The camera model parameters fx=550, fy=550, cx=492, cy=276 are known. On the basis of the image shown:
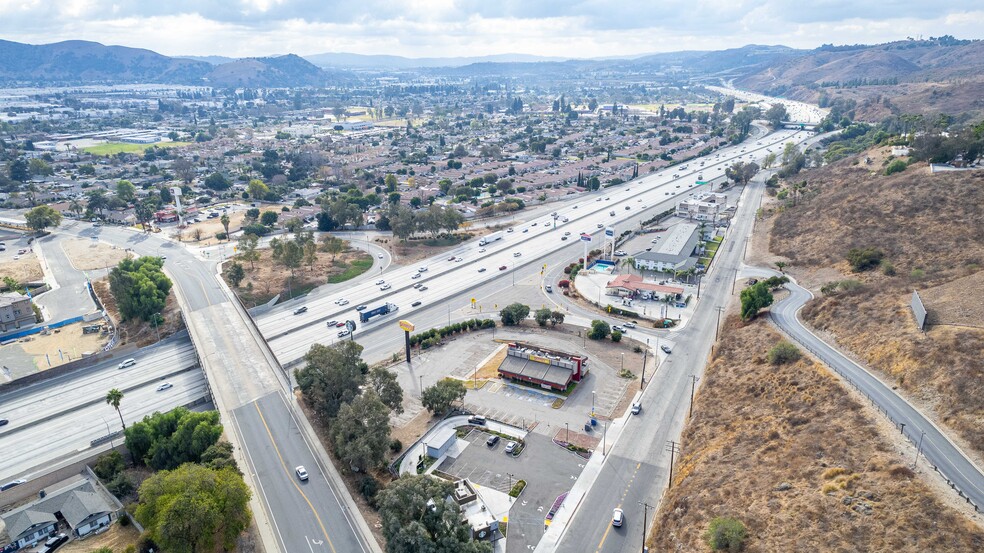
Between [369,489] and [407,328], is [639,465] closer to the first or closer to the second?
[369,489]

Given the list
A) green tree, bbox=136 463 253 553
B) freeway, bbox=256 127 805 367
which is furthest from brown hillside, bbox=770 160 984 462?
green tree, bbox=136 463 253 553

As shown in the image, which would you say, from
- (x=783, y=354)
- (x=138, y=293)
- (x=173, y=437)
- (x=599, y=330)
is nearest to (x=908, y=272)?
(x=783, y=354)

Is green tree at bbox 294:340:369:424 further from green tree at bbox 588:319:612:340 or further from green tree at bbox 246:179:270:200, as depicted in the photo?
green tree at bbox 246:179:270:200

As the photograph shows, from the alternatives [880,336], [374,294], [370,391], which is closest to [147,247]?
[374,294]

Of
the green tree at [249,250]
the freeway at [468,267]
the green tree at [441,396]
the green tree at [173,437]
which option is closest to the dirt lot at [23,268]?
the green tree at [249,250]

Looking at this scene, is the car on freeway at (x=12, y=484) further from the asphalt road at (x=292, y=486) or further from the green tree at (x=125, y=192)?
the green tree at (x=125, y=192)

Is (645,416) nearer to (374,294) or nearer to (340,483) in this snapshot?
(340,483)
